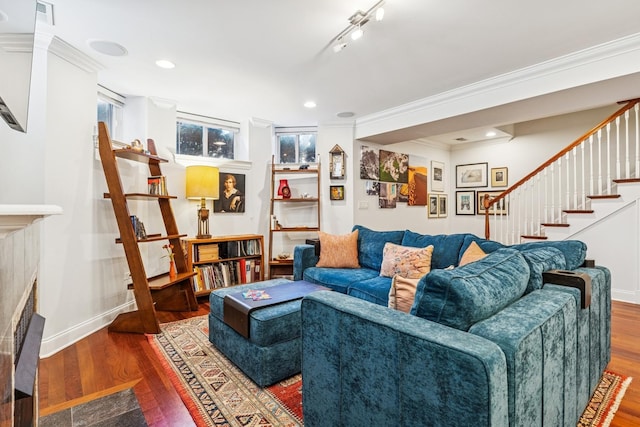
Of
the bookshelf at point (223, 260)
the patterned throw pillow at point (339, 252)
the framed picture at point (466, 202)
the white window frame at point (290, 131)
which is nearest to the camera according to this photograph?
A: the patterned throw pillow at point (339, 252)

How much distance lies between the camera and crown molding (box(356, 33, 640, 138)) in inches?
98.6

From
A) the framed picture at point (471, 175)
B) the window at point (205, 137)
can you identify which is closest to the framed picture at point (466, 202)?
the framed picture at point (471, 175)

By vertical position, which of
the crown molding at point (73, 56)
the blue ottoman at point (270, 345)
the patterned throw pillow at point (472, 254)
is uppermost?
the crown molding at point (73, 56)

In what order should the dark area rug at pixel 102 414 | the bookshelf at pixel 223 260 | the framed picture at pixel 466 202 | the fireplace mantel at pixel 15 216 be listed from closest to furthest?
the fireplace mantel at pixel 15 216 < the dark area rug at pixel 102 414 < the bookshelf at pixel 223 260 < the framed picture at pixel 466 202

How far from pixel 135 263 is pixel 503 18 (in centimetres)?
348

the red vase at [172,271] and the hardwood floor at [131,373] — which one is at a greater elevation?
the red vase at [172,271]

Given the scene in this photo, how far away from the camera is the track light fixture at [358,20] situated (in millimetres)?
1896

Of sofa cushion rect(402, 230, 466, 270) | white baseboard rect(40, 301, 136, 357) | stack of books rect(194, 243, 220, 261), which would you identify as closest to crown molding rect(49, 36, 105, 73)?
stack of books rect(194, 243, 220, 261)

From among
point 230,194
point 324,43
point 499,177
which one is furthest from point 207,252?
point 499,177

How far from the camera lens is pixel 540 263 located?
5.20ft

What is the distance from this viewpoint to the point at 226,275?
387cm

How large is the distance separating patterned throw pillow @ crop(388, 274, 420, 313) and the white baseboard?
2564 millimetres

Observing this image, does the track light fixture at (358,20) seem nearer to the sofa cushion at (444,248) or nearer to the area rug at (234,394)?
the sofa cushion at (444,248)

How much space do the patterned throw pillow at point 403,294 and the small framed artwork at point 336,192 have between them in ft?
10.1
